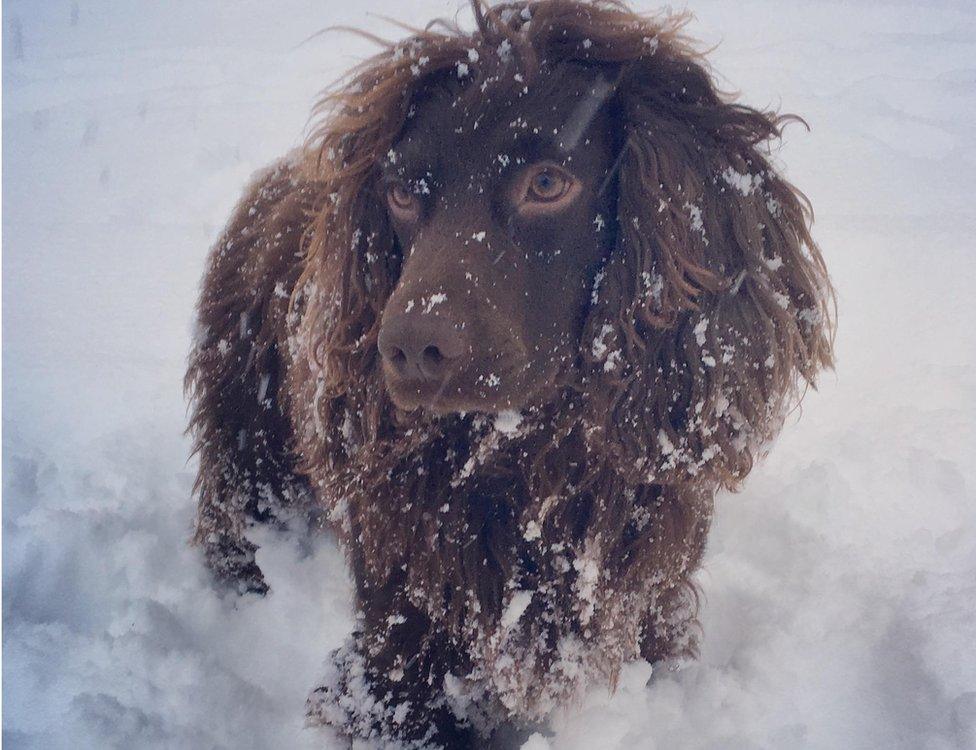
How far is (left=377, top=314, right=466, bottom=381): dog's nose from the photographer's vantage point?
1388mm

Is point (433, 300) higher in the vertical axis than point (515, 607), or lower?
higher

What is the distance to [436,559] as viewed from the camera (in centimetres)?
188

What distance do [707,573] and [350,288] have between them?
65.7 inches

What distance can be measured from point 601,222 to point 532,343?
1.25ft

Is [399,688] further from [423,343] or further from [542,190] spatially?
[542,190]

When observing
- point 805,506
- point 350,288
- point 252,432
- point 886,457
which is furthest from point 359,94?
point 886,457

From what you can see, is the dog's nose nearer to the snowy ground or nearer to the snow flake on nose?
the snow flake on nose

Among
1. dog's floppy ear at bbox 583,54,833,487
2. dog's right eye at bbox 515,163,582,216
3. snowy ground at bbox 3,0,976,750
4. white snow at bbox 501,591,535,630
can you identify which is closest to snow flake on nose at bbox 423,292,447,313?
dog's right eye at bbox 515,163,582,216

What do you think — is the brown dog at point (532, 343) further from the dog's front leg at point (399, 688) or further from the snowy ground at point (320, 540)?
the snowy ground at point (320, 540)

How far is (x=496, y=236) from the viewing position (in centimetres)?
158

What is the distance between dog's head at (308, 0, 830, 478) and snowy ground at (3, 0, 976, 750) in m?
0.43

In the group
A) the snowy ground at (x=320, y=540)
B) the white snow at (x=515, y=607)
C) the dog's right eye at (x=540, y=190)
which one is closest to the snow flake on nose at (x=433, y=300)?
the dog's right eye at (x=540, y=190)

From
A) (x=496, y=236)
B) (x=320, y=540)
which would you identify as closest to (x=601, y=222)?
(x=496, y=236)

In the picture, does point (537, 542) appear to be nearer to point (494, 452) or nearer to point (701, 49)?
point (494, 452)
